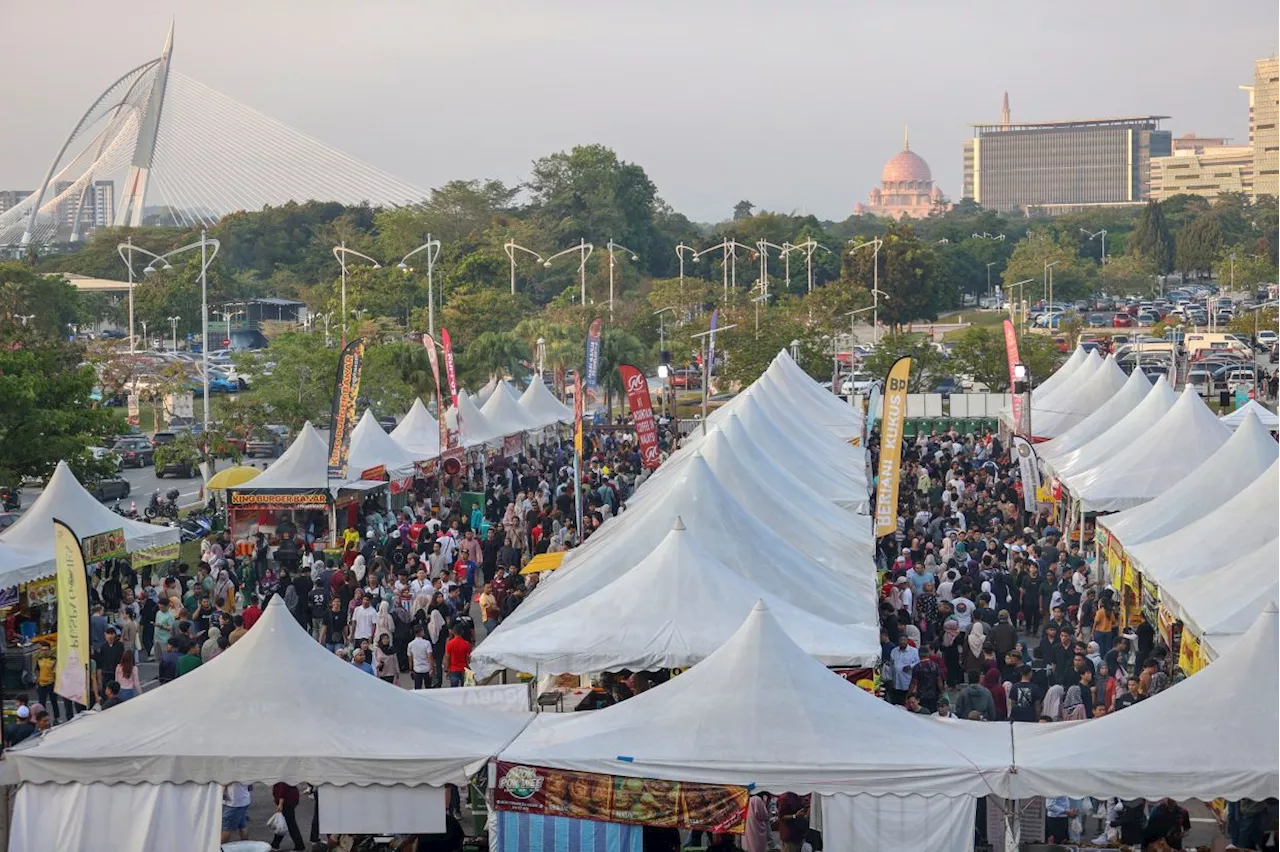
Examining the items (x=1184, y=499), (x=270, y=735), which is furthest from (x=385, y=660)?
(x=1184, y=499)

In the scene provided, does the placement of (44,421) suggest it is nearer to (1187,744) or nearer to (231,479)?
(231,479)

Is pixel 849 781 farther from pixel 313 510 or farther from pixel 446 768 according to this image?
pixel 313 510

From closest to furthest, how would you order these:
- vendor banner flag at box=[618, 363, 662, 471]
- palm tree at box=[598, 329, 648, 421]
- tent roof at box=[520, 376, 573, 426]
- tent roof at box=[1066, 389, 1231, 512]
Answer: tent roof at box=[1066, 389, 1231, 512] → vendor banner flag at box=[618, 363, 662, 471] → tent roof at box=[520, 376, 573, 426] → palm tree at box=[598, 329, 648, 421]

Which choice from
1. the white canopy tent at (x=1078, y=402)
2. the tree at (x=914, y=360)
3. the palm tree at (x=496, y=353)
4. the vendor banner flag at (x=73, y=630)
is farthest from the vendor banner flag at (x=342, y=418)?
the tree at (x=914, y=360)

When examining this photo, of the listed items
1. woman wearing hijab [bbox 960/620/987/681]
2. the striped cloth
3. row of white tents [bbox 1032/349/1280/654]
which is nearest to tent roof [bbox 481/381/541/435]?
row of white tents [bbox 1032/349/1280/654]

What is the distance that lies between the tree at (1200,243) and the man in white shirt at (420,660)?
10826cm

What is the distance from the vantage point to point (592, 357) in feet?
122

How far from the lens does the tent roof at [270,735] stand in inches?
405

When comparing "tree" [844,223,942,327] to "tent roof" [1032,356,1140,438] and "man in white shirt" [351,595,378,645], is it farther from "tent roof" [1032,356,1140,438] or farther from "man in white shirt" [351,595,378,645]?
"man in white shirt" [351,595,378,645]

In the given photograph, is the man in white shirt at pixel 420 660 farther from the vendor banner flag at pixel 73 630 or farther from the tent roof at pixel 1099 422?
the tent roof at pixel 1099 422

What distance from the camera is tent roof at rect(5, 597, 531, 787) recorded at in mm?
10297

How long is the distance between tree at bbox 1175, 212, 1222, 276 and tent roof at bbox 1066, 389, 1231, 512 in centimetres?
9832

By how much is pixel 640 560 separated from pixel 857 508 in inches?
284

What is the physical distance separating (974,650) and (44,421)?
1671 centimetres
